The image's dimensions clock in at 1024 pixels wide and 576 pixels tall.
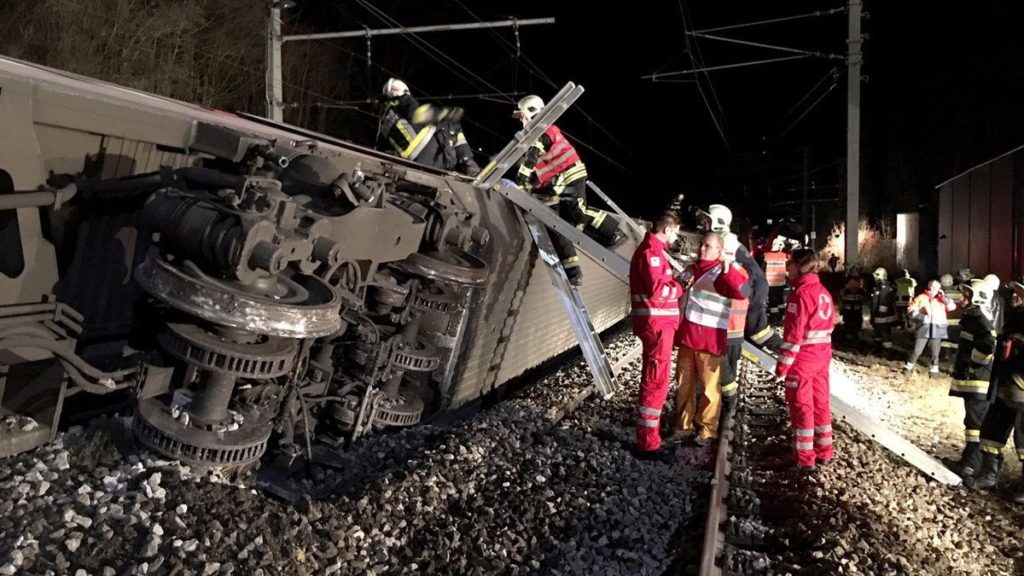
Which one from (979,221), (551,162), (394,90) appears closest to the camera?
(394,90)

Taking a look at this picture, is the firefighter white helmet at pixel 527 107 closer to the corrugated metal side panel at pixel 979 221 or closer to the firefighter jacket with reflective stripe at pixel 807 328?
the firefighter jacket with reflective stripe at pixel 807 328

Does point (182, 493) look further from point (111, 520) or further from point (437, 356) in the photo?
point (437, 356)

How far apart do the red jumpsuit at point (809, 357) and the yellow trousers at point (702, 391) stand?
567 mm

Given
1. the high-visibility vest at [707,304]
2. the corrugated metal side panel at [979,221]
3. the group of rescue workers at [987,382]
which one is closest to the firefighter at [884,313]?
the corrugated metal side panel at [979,221]

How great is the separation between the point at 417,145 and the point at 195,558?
482 centimetres

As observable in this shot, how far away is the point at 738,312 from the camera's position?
19.5 feet

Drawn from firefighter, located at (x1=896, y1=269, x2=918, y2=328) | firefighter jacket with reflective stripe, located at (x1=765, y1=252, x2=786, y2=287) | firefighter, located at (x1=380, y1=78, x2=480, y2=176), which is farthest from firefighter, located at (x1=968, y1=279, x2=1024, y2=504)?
firefighter, located at (x1=896, y1=269, x2=918, y2=328)

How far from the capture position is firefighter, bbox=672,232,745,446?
19.4 feet

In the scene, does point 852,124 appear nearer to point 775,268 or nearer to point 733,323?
point 775,268

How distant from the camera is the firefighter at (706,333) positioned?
592cm

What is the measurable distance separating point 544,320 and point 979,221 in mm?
12802

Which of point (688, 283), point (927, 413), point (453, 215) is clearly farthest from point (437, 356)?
point (927, 413)

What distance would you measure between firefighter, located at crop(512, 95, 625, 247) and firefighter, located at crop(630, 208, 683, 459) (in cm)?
215

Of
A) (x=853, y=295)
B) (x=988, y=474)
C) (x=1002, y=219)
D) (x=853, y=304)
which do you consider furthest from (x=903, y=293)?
(x=988, y=474)
